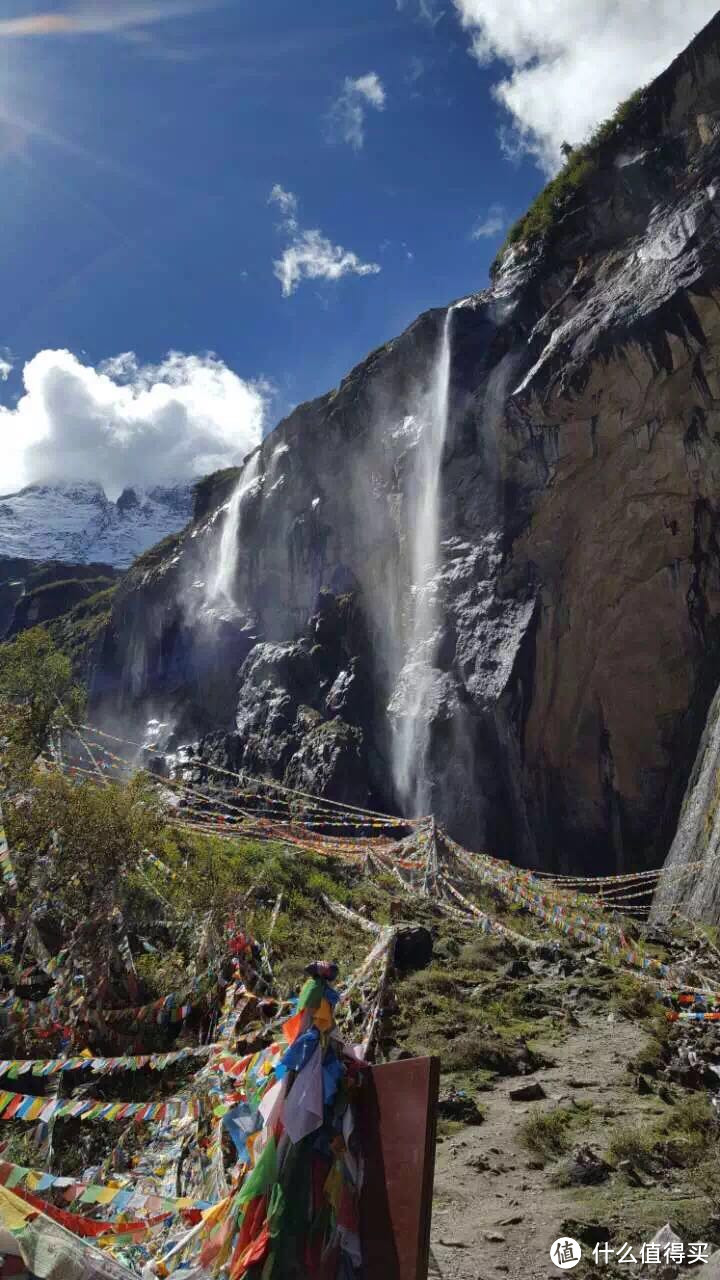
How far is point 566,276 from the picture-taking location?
3647 cm

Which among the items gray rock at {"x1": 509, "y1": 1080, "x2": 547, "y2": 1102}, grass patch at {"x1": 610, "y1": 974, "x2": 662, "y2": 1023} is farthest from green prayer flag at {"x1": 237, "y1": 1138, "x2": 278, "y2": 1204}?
grass patch at {"x1": 610, "y1": 974, "x2": 662, "y2": 1023}

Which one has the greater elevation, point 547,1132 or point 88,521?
point 88,521

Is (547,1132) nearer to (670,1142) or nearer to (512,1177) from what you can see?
(512,1177)

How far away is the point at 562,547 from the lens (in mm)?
32281

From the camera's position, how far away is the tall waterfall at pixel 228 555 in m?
52.6

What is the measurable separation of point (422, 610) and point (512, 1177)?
30.8 m

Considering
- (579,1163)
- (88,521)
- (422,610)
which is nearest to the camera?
(579,1163)

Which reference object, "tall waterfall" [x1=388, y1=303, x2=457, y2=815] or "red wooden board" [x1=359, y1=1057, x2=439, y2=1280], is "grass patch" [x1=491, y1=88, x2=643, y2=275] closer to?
Result: "tall waterfall" [x1=388, y1=303, x2=457, y2=815]

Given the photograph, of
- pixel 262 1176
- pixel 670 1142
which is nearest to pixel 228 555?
pixel 670 1142

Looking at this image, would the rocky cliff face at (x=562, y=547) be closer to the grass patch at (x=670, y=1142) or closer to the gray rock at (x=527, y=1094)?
the gray rock at (x=527, y=1094)

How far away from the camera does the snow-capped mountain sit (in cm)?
15762

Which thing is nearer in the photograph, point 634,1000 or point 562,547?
point 634,1000

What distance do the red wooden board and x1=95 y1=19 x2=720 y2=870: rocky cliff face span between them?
27278 millimetres

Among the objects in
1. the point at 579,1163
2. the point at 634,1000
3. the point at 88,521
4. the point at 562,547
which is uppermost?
the point at 88,521
